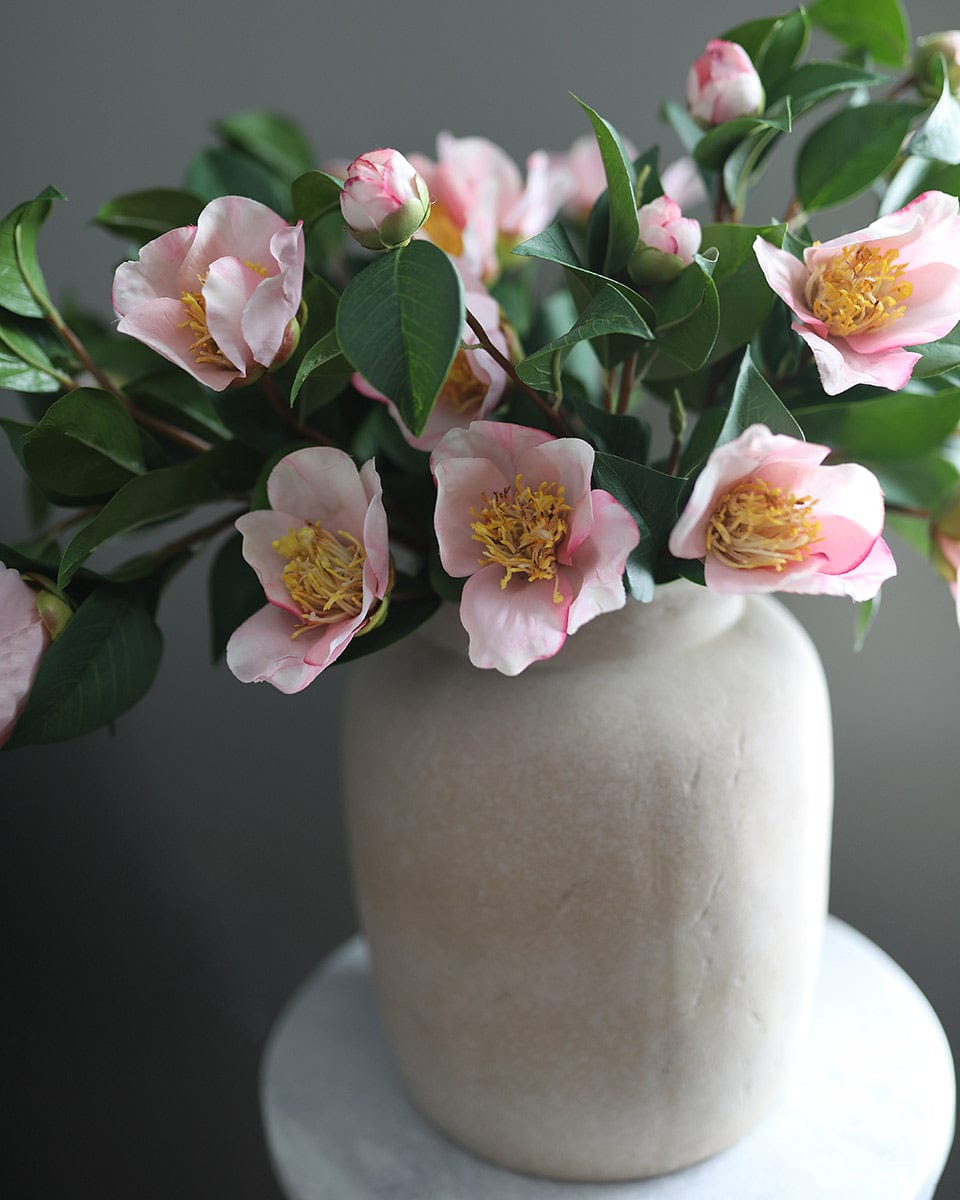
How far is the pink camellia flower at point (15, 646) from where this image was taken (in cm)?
53

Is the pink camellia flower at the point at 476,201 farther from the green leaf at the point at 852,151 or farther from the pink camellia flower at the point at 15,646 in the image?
the pink camellia flower at the point at 15,646

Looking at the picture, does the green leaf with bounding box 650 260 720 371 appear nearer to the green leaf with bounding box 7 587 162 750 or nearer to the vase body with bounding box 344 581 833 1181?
the vase body with bounding box 344 581 833 1181

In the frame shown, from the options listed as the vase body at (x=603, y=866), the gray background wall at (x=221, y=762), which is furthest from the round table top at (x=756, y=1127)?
the gray background wall at (x=221, y=762)

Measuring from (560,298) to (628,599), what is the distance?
0.32 meters

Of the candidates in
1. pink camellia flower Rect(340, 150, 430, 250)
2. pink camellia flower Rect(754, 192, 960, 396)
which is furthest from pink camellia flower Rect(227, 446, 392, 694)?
pink camellia flower Rect(754, 192, 960, 396)

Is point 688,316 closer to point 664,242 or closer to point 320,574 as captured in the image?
point 664,242

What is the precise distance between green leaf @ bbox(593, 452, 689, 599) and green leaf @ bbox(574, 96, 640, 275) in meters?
0.10

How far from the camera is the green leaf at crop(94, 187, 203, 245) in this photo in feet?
2.19

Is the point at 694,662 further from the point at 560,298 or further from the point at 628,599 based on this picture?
the point at 560,298

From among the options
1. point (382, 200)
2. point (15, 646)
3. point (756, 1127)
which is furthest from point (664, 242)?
point (756, 1127)

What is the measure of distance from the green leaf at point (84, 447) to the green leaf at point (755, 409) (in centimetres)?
30

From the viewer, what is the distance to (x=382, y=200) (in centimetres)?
44

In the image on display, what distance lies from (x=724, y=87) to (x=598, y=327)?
0.21 metres

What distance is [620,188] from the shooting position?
1.63 feet
